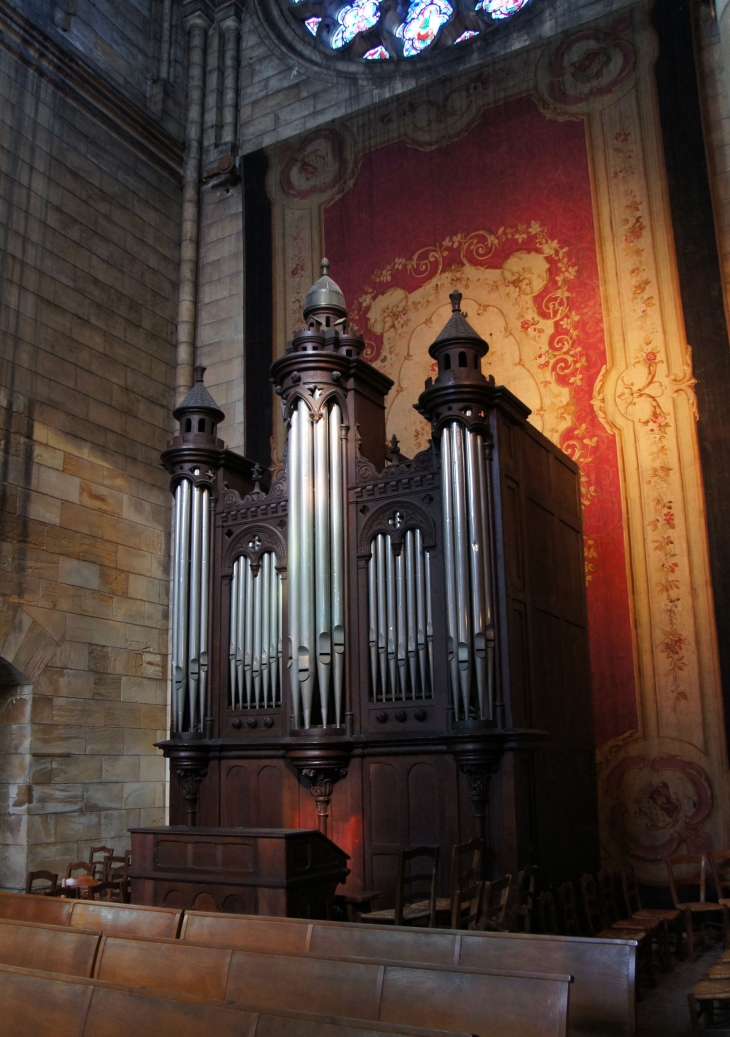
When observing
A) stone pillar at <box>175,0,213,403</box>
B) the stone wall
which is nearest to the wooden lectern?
the stone wall

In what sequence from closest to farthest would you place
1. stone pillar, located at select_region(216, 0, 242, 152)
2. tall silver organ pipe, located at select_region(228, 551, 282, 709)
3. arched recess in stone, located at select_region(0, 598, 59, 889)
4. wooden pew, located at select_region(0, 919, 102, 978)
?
wooden pew, located at select_region(0, 919, 102, 978) → tall silver organ pipe, located at select_region(228, 551, 282, 709) → arched recess in stone, located at select_region(0, 598, 59, 889) → stone pillar, located at select_region(216, 0, 242, 152)

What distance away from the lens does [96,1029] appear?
3.14m

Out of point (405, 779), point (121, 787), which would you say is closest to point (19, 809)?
point (121, 787)

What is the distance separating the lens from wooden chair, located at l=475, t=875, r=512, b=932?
19.0 ft

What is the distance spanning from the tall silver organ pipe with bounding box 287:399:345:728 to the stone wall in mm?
3303

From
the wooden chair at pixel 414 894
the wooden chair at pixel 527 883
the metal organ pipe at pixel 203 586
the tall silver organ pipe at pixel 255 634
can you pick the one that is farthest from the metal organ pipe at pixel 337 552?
the wooden chair at pixel 527 883

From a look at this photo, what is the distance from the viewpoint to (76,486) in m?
10.8

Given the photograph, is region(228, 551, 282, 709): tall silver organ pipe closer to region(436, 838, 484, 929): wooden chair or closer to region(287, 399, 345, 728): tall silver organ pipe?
region(287, 399, 345, 728): tall silver organ pipe

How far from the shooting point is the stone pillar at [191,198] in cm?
1268

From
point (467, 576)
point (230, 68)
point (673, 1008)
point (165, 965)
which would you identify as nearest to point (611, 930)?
point (673, 1008)

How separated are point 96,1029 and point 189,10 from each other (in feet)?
45.5

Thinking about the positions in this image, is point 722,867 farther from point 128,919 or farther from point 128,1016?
point 128,1016

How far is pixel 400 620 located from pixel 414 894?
2050mm

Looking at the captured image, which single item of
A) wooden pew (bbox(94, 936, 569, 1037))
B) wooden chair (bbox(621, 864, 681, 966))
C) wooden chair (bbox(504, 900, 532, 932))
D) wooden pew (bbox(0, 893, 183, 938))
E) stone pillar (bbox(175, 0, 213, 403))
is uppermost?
stone pillar (bbox(175, 0, 213, 403))
